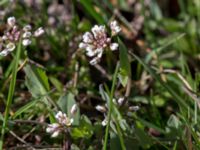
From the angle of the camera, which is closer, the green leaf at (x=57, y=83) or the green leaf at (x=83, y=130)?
the green leaf at (x=83, y=130)

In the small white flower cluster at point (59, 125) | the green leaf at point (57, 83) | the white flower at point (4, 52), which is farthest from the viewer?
the green leaf at point (57, 83)

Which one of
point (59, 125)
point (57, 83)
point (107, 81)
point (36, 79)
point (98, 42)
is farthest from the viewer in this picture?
point (107, 81)

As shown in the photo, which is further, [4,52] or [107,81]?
[107,81]

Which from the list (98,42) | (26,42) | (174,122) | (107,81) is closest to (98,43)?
(98,42)

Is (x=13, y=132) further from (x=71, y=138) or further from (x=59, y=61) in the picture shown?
(x=59, y=61)

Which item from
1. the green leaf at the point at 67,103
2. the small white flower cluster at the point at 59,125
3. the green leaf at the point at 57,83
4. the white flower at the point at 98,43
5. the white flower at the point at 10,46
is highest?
the white flower at the point at 10,46

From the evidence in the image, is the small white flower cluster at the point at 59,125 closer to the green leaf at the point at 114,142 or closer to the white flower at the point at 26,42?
the green leaf at the point at 114,142

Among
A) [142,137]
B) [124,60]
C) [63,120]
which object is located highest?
[124,60]

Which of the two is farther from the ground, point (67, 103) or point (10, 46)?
point (10, 46)

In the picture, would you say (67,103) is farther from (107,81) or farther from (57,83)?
(107,81)

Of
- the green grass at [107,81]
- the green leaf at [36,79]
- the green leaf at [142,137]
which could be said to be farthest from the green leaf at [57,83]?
the green leaf at [142,137]

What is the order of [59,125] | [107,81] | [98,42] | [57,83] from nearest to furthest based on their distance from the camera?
[59,125]
[98,42]
[57,83]
[107,81]

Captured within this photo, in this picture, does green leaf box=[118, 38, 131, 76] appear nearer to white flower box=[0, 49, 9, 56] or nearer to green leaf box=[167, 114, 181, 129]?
green leaf box=[167, 114, 181, 129]
